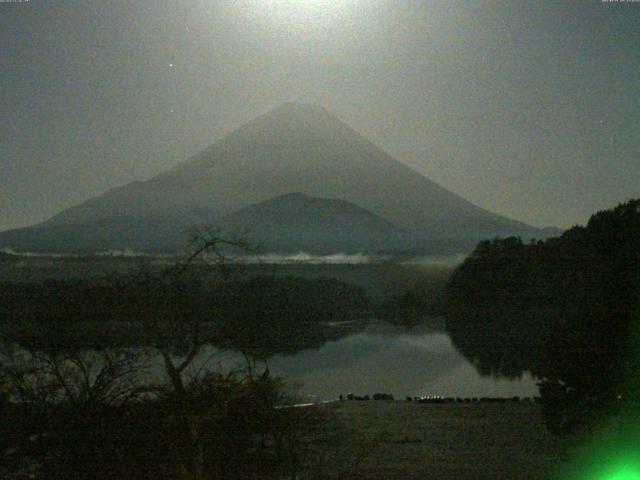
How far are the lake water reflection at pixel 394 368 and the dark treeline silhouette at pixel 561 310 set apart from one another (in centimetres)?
59

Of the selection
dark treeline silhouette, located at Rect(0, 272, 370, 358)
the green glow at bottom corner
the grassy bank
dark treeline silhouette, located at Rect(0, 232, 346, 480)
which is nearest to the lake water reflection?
the grassy bank

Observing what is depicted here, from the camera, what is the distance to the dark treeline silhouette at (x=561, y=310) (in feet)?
24.5

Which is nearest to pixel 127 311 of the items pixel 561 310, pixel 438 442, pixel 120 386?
pixel 120 386

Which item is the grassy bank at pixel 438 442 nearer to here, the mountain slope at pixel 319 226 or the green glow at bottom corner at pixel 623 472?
the green glow at bottom corner at pixel 623 472

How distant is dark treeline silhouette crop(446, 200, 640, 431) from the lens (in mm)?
7453

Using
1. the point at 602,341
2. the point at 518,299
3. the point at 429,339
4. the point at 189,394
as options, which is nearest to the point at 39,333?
the point at 189,394

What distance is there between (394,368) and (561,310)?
4092 mm

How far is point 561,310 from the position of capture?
38.9 ft

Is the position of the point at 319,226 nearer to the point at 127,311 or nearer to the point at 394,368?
the point at 394,368

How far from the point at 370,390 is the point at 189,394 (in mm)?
10633

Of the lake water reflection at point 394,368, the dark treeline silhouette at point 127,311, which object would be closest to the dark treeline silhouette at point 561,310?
the lake water reflection at point 394,368

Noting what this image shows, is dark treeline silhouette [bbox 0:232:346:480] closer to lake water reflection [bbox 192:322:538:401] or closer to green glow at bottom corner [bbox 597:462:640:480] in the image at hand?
green glow at bottom corner [bbox 597:462:640:480]

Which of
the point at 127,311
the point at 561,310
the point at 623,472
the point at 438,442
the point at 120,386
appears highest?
the point at 127,311

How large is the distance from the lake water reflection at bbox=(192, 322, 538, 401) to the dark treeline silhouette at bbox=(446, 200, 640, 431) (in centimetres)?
59
